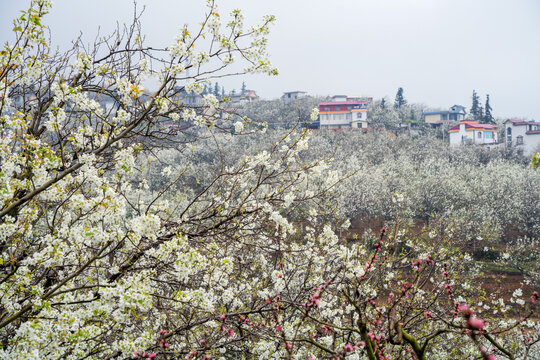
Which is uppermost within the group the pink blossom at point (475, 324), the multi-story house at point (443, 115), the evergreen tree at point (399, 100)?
the evergreen tree at point (399, 100)

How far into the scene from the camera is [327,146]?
47625 mm

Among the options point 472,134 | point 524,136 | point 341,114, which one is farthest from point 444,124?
point 341,114

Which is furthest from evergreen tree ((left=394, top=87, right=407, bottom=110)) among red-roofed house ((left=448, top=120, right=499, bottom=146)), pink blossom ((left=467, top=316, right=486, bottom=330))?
pink blossom ((left=467, top=316, right=486, bottom=330))

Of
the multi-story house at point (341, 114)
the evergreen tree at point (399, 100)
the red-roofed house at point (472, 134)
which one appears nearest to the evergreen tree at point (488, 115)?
the red-roofed house at point (472, 134)

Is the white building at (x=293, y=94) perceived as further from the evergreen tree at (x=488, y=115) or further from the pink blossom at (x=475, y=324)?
the pink blossom at (x=475, y=324)

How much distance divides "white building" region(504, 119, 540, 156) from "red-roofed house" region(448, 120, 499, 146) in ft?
8.30

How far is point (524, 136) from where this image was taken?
161 ft

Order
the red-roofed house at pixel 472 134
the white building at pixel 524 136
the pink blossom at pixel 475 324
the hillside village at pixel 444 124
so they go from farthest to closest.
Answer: the red-roofed house at pixel 472 134 → the hillside village at pixel 444 124 → the white building at pixel 524 136 → the pink blossom at pixel 475 324

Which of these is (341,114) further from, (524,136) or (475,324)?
(475,324)

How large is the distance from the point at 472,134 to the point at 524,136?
6259 millimetres

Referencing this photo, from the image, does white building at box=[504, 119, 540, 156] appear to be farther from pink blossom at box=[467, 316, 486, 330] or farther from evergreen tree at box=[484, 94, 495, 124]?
pink blossom at box=[467, 316, 486, 330]

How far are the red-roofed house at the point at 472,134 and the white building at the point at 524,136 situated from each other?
99.6 inches

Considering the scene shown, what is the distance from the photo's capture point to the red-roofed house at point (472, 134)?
52.7 m

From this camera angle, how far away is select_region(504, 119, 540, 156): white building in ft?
154
